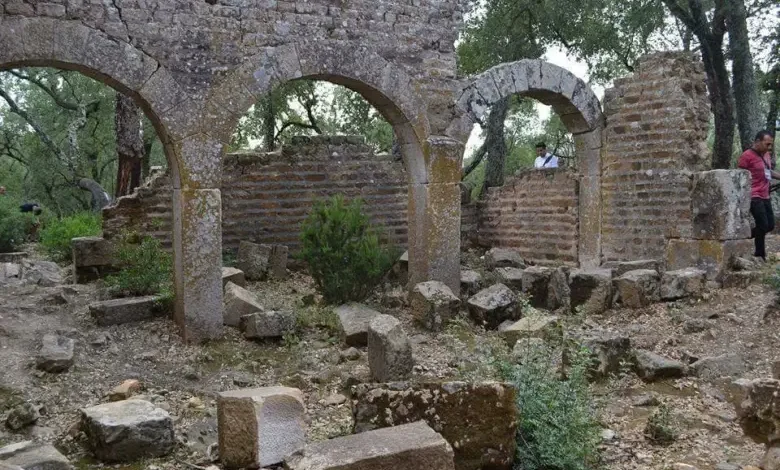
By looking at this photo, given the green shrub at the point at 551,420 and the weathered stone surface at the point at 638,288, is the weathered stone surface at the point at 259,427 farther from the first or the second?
the weathered stone surface at the point at 638,288

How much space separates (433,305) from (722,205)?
12.2 ft

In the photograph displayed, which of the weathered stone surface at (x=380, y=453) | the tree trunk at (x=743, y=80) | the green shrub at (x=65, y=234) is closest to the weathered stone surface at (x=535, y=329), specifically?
the weathered stone surface at (x=380, y=453)

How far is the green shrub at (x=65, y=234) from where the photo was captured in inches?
437

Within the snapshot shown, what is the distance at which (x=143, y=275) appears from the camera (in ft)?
24.6

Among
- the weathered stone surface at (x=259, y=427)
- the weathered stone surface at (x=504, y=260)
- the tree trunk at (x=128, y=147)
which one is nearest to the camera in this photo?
the weathered stone surface at (x=259, y=427)

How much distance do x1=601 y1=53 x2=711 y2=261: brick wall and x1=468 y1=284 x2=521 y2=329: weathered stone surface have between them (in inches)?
112

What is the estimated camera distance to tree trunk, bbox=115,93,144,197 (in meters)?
12.2

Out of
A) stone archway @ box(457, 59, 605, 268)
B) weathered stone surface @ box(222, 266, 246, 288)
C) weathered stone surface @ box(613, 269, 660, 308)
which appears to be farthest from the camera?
stone archway @ box(457, 59, 605, 268)

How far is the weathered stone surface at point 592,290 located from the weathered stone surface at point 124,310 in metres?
4.53

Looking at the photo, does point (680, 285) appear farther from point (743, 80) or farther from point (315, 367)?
point (743, 80)

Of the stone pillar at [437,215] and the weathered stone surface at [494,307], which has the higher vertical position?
the stone pillar at [437,215]

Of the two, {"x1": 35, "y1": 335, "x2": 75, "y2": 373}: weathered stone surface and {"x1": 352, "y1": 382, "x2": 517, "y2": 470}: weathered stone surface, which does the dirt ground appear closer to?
{"x1": 35, "y1": 335, "x2": 75, "y2": 373}: weathered stone surface

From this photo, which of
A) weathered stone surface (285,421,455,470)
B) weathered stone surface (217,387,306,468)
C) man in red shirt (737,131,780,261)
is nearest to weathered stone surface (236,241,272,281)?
weathered stone surface (217,387,306,468)

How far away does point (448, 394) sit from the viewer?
3416 millimetres
